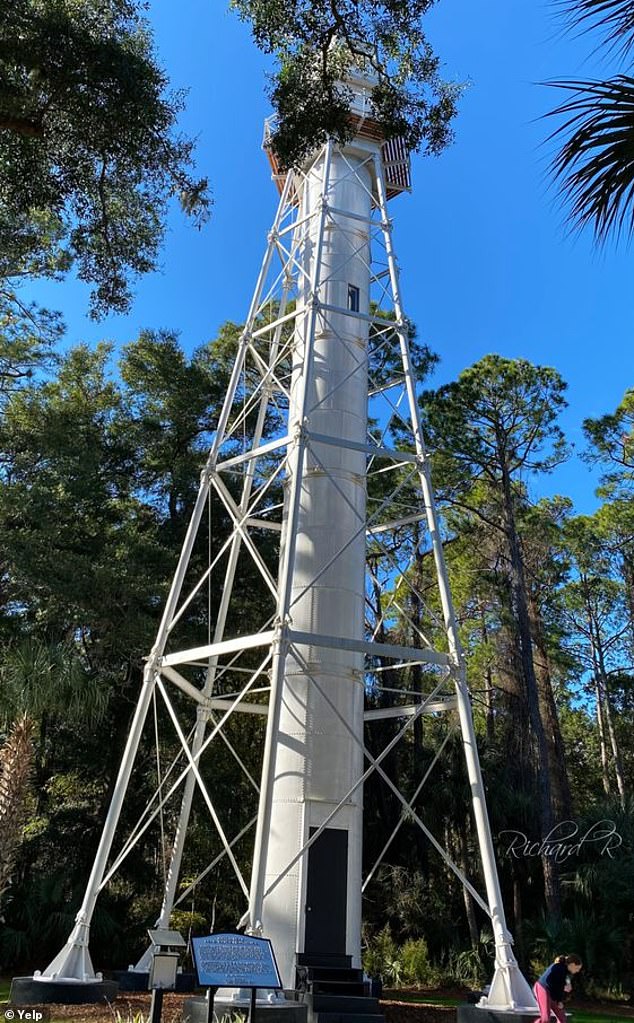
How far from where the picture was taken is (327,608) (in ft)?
44.4

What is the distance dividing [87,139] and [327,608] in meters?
7.32

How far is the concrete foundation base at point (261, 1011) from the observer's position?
9.39 m

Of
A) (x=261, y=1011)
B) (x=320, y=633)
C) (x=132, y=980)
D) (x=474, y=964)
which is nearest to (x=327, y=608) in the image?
(x=320, y=633)

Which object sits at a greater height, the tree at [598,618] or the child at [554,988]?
the tree at [598,618]

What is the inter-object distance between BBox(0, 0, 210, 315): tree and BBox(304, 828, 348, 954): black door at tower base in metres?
8.26

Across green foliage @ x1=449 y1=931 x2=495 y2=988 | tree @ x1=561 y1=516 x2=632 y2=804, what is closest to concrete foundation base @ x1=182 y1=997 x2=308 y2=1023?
green foliage @ x1=449 y1=931 x2=495 y2=988

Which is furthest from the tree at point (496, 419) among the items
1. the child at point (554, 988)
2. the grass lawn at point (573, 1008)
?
the child at point (554, 988)

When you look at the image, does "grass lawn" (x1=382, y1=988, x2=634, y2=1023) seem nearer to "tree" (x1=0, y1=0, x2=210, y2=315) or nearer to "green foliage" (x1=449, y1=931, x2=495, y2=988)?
"green foliage" (x1=449, y1=931, x2=495, y2=988)

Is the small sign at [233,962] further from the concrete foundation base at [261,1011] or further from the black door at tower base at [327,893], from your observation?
the black door at tower base at [327,893]

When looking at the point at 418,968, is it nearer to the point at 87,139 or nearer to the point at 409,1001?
the point at 409,1001

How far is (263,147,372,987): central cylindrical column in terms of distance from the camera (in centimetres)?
1211

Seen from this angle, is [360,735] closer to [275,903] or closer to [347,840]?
[347,840]

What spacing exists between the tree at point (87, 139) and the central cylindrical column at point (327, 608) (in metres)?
3.30

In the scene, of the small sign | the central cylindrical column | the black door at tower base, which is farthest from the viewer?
the central cylindrical column
